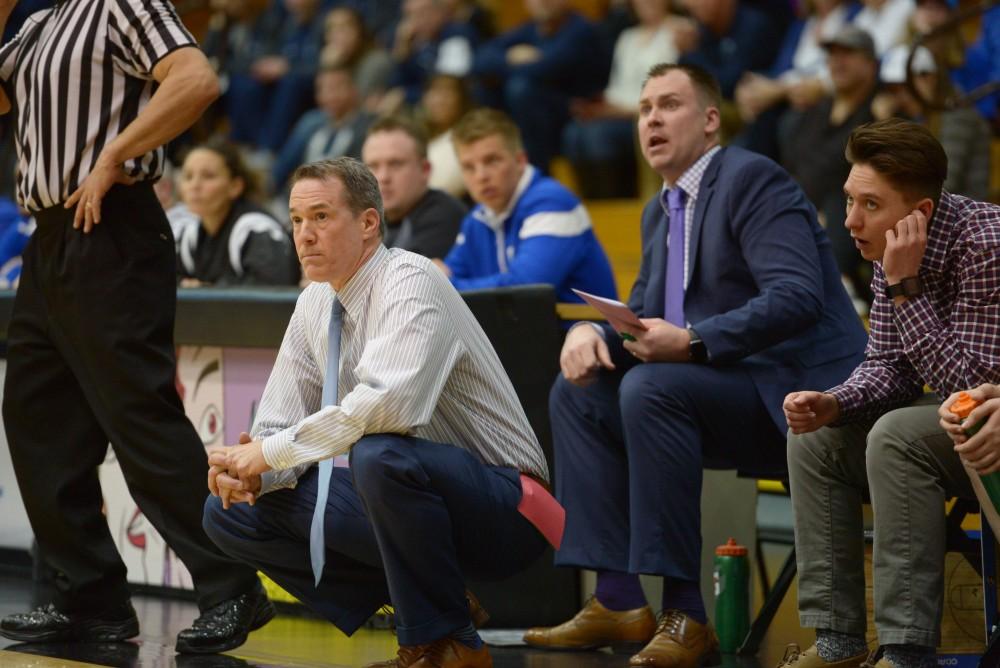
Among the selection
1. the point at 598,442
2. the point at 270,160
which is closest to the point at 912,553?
the point at 598,442

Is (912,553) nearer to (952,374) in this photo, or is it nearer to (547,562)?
(952,374)

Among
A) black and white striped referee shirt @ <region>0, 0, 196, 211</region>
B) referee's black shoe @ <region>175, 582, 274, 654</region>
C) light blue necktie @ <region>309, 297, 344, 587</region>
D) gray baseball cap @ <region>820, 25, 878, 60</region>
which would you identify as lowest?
referee's black shoe @ <region>175, 582, 274, 654</region>

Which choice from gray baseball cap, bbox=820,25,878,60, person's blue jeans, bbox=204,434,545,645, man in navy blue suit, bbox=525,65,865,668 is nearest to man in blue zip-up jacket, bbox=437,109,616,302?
man in navy blue suit, bbox=525,65,865,668

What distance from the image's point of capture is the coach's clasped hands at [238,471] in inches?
123

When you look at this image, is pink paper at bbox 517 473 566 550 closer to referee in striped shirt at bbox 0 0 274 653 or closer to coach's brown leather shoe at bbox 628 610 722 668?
coach's brown leather shoe at bbox 628 610 722 668

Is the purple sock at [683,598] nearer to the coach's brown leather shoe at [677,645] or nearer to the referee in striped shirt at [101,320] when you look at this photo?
the coach's brown leather shoe at [677,645]

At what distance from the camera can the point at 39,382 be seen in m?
3.77

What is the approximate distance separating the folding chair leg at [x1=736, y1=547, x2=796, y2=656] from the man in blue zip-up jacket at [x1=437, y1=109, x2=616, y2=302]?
1172 mm

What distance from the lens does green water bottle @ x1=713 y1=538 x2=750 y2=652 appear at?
12.6 ft

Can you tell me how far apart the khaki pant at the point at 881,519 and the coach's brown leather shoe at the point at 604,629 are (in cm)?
66

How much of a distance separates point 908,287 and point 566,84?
5.85m

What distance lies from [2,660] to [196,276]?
2.51 m

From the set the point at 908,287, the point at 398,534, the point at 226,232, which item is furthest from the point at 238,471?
the point at 226,232

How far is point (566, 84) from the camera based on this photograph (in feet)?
28.6
